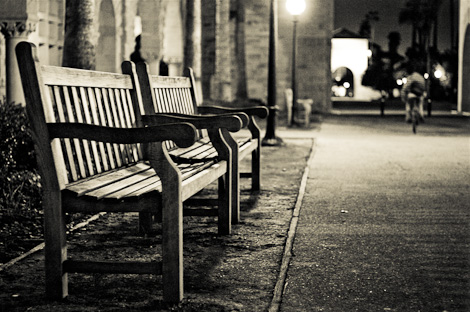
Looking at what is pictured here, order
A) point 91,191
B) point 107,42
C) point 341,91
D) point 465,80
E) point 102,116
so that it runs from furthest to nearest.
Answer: point 341,91
point 465,80
point 107,42
point 102,116
point 91,191

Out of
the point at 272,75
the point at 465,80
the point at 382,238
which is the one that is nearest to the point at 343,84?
the point at 465,80

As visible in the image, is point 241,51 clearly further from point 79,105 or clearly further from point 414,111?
point 79,105

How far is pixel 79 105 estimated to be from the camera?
161 inches

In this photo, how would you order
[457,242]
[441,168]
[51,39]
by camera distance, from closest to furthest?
1. [457,242]
2. [441,168]
3. [51,39]

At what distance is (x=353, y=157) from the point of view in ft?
36.7

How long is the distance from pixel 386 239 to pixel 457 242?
1.56ft

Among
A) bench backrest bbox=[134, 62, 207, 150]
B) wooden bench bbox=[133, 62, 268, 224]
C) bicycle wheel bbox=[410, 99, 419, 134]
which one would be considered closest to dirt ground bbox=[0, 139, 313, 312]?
wooden bench bbox=[133, 62, 268, 224]

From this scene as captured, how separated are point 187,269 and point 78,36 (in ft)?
15.2

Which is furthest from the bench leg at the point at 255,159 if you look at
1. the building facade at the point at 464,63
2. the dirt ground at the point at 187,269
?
the building facade at the point at 464,63

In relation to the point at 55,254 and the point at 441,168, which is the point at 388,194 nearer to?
the point at 441,168

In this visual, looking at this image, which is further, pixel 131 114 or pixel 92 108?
pixel 131 114

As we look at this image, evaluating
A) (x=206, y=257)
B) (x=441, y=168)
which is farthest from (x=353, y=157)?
(x=206, y=257)

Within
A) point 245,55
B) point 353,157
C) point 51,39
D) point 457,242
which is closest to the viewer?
point 457,242

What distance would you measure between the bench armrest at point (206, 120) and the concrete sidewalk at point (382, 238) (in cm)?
91
